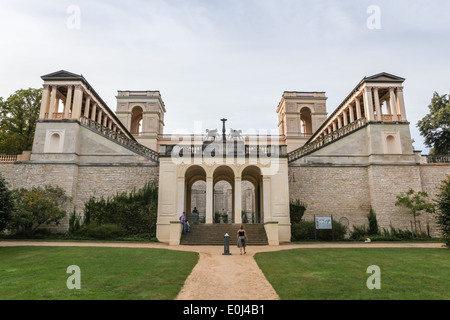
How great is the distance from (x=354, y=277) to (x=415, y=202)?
20.4 m

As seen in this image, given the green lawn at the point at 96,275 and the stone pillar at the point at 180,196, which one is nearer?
the green lawn at the point at 96,275

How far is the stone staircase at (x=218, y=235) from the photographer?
2040 centimetres

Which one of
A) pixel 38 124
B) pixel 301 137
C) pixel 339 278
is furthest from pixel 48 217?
pixel 301 137

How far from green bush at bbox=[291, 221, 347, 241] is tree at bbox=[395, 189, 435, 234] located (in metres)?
5.90

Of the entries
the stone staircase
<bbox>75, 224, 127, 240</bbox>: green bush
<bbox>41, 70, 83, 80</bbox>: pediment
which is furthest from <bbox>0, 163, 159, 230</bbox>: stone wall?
<bbox>41, 70, 83, 80</bbox>: pediment

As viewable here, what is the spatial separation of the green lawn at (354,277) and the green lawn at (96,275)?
3058 millimetres

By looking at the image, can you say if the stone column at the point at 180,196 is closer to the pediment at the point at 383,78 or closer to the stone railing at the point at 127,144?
the stone railing at the point at 127,144

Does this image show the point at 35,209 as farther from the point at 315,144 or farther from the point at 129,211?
the point at 315,144

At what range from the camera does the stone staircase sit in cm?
2040

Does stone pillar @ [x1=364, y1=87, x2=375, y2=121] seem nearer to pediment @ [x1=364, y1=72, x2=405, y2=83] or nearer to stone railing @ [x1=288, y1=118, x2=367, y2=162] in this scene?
stone railing @ [x1=288, y1=118, x2=367, y2=162]

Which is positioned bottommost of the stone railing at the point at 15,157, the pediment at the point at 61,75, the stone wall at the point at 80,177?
the stone wall at the point at 80,177

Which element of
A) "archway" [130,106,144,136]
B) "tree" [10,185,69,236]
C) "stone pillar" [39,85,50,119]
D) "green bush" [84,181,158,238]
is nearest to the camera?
"tree" [10,185,69,236]

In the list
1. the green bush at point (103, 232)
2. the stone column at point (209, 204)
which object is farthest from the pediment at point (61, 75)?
the stone column at point (209, 204)

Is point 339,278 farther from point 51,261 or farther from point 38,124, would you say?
point 38,124
